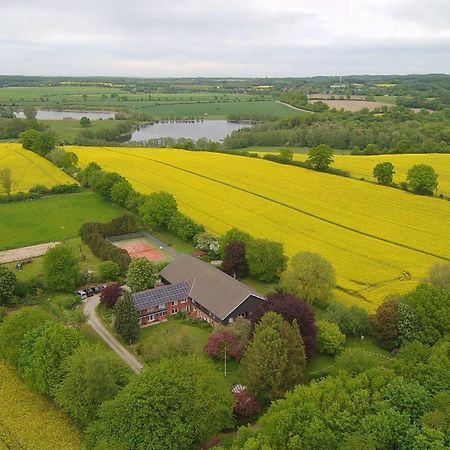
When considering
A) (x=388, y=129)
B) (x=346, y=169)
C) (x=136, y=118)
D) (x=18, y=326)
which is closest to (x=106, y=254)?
(x=18, y=326)

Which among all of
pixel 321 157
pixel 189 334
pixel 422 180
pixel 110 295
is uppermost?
pixel 422 180

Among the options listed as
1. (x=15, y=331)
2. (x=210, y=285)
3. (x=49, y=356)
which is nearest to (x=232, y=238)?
(x=210, y=285)

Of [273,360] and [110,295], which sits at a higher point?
[273,360]

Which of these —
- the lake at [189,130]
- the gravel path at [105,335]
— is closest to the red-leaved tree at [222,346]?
the gravel path at [105,335]

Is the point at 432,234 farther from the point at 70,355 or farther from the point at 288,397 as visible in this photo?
the point at 70,355

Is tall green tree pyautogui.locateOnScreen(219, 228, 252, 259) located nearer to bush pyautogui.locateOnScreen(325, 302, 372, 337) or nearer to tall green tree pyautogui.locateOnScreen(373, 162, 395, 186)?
bush pyautogui.locateOnScreen(325, 302, 372, 337)

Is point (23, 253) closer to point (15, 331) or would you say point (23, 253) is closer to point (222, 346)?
point (15, 331)
